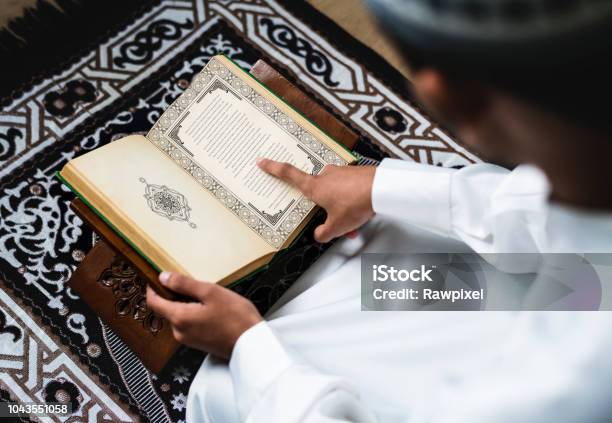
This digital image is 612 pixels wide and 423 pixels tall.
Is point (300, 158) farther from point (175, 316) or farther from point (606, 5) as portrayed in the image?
point (606, 5)

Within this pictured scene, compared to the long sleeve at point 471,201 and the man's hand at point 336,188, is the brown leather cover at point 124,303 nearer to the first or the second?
the man's hand at point 336,188

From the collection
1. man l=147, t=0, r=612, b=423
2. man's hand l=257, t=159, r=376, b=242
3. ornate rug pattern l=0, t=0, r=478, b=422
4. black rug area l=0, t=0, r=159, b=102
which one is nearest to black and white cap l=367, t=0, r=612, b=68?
man l=147, t=0, r=612, b=423

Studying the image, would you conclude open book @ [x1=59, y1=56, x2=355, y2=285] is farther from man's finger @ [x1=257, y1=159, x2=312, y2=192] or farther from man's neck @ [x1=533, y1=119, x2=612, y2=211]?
man's neck @ [x1=533, y1=119, x2=612, y2=211]

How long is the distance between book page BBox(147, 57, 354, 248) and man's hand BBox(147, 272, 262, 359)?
0.13 metres

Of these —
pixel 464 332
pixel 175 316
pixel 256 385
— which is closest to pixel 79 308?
pixel 175 316

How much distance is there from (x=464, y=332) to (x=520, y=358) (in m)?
0.15

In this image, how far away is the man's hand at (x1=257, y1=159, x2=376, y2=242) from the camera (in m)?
0.86

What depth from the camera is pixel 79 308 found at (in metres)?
1.12

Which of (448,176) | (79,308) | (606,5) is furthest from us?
(79,308)

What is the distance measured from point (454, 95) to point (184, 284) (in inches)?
19.8

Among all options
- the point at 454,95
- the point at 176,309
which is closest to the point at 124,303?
the point at 176,309

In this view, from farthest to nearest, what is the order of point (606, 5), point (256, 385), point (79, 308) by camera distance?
point (79, 308)
point (256, 385)
point (606, 5)

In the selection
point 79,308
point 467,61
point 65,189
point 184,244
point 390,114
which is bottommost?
point 79,308

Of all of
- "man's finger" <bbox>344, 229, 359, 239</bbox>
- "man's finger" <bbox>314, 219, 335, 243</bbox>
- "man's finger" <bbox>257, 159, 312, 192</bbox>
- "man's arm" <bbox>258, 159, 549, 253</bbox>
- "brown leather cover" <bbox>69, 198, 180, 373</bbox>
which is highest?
"man's arm" <bbox>258, 159, 549, 253</bbox>
